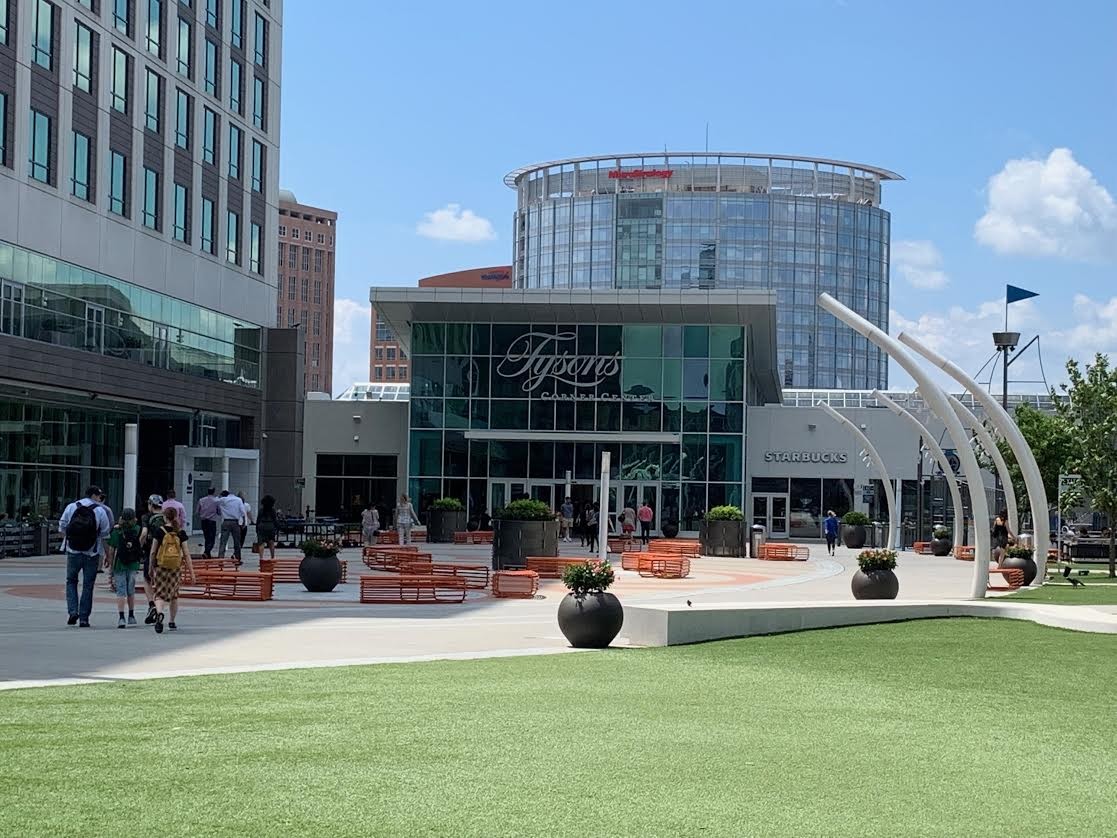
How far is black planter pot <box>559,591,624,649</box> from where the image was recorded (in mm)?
17719

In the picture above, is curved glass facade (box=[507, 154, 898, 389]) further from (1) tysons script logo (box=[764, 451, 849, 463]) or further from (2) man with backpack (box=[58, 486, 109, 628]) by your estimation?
(2) man with backpack (box=[58, 486, 109, 628])

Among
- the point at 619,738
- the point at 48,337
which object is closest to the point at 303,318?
the point at 48,337

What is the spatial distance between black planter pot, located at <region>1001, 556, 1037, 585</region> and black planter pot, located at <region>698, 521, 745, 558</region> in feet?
54.3

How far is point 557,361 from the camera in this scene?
62000 millimetres

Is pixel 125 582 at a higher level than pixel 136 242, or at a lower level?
lower

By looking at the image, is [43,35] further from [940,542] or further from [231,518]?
[940,542]

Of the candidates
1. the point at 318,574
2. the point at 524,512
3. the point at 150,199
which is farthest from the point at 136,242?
the point at 318,574

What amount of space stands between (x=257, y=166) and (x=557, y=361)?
14.5 m

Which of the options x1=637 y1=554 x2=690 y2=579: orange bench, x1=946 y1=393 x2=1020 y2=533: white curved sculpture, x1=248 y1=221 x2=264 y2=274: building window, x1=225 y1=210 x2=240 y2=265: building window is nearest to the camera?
x1=637 y1=554 x2=690 y2=579: orange bench

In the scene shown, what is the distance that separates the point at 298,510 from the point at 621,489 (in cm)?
1328

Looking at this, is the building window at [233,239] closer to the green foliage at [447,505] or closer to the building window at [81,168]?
the building window at [81,168]

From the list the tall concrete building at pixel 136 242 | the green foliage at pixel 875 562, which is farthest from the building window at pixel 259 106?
the green foliage at pixel 875 562

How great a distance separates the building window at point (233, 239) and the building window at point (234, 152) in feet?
5.04

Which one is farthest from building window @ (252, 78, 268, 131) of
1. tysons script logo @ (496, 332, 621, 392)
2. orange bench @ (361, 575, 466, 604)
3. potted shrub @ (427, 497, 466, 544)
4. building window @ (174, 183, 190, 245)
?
orange bench @ (361, 575, 466, 604)
